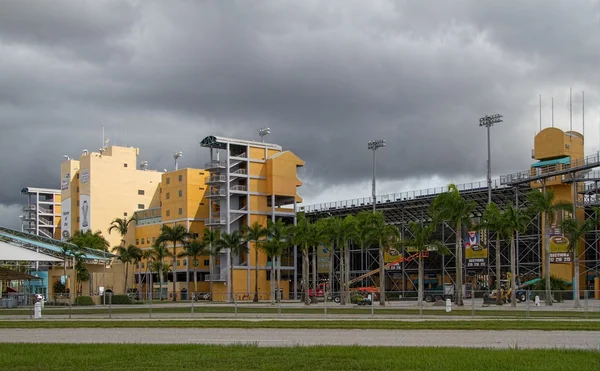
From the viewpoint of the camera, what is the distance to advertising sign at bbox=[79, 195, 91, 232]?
150 metres

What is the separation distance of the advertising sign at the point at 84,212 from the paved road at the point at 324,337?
4647 inches

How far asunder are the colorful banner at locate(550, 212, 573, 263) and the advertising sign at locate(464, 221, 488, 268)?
12.2 meters

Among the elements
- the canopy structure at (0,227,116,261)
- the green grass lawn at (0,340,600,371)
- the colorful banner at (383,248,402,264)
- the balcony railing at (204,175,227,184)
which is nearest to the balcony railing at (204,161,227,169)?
the balcony railing at (204,175,227,184)

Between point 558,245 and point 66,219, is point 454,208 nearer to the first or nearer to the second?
point 558,245

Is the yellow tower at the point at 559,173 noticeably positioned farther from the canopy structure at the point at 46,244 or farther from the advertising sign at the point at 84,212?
the advertising sign at the point at 84,212

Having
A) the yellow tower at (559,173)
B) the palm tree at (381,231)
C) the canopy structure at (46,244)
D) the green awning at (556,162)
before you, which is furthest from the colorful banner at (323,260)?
the green awning at (556,162)

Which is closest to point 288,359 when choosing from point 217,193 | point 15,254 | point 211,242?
point 15,254

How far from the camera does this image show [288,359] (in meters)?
20.4

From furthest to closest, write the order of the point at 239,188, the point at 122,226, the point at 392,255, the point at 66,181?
the point at 66,181
the point at 122,226
the point at 239,188
the point at 392,255

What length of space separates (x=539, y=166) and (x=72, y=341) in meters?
74.7

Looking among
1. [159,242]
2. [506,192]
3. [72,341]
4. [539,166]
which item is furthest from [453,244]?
[72,341]

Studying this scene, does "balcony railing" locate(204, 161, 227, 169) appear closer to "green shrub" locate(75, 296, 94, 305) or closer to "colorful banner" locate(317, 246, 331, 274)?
"colorful banner" locate(317, 246, 331, 274)

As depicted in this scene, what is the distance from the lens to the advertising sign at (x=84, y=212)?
14975 cm

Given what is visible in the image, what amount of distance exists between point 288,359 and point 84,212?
138m
